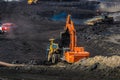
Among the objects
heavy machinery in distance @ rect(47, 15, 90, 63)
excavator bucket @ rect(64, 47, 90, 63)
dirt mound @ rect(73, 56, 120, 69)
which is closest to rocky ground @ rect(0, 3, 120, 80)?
dirt mound @ rect(73, 56, 120, 69)

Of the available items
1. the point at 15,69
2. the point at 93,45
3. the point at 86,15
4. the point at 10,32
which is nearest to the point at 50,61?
the point at 15,69

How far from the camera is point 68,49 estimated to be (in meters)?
26.9

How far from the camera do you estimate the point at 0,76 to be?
861 inches

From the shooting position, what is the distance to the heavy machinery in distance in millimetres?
25953

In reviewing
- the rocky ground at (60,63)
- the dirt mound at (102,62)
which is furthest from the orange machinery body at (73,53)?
the dirt mound at (102,62)

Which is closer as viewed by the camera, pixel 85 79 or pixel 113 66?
pixel 85 79

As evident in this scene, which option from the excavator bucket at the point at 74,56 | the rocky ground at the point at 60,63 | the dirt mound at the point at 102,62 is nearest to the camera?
the rocky ground at the point at 60,63

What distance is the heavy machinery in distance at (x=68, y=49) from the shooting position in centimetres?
2595

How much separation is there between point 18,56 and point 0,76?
1186cm

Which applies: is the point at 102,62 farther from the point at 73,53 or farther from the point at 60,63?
the point at 60,63

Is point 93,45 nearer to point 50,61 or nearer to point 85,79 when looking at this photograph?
point 50,61

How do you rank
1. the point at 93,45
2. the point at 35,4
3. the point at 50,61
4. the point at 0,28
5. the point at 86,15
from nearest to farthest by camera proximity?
the point at 50,61
the point at 93,45
the point at 0,28
the point at 86,15
the point at 35,4

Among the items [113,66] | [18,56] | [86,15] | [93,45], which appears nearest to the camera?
[113,66]

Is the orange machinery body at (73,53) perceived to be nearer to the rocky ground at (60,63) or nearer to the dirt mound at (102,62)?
the rocky ground at (60,63)
